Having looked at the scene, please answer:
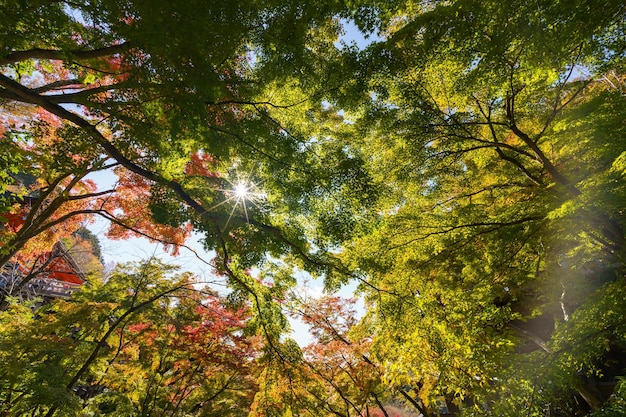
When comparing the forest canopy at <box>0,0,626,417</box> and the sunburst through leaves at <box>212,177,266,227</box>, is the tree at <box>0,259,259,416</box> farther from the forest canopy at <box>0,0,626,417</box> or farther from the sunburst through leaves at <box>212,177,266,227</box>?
the sunburst through leaves at <box>212,177,266,227</box>

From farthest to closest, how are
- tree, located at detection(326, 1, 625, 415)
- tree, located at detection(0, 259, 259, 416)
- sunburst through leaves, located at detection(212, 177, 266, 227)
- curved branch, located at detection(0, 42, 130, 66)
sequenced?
tree, located at detection(0, 259, 259, 416)
sunburst through leaves, located at detection(212, 177, 266, 227)
curved branch, located at detection(0, 42, 130, 66)
tree, located at detection(326, 1, 625, 415)

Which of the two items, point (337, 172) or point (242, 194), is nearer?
point (337, 172)

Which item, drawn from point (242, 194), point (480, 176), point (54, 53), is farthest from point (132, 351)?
point (480, 176)

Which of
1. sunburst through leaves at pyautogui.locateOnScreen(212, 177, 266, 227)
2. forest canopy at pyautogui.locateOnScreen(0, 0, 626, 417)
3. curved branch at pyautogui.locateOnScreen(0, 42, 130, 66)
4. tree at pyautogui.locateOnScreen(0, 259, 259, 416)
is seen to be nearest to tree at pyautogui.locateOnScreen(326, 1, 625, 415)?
forest canopy at pyautogui.locateOnScreen(0, 0, 626, 417)

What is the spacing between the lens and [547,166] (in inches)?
168

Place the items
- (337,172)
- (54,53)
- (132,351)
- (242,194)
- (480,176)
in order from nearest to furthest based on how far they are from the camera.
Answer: (54,53), (337,172), (242,194), (480,176), (132,351)

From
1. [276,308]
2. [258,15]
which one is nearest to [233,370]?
[276,308]

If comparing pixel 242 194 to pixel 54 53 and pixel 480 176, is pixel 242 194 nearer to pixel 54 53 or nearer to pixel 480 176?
pixel 54 53

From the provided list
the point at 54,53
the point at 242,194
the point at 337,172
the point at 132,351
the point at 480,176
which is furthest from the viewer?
the point at 132,351

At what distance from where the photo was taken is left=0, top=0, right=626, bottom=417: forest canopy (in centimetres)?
309

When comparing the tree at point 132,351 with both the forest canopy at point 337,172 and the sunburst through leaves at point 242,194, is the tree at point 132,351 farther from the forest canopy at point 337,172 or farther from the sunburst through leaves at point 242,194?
the sunburst through leaves at point 242,194

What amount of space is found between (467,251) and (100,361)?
25.7 ft

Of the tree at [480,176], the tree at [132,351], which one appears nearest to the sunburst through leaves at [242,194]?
the tree at [480,176]

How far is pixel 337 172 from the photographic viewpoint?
4.13 m
